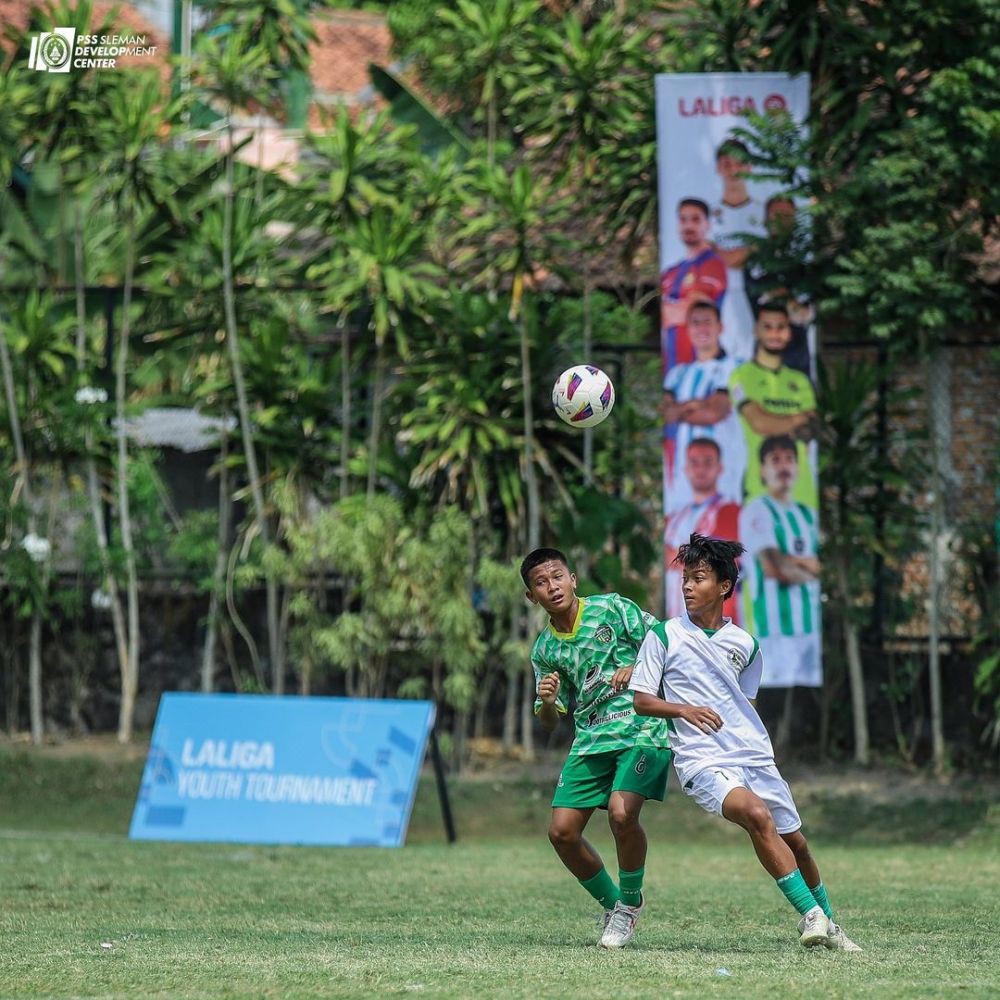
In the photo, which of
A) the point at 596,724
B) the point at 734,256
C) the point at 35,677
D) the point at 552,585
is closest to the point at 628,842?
the point at 596,724

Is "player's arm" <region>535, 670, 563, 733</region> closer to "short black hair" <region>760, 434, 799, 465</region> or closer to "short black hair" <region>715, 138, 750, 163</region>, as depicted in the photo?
"short black hair" <region>760, 434, 799, 465</region>

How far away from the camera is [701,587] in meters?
6.22

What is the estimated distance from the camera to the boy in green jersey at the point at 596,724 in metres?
6.51

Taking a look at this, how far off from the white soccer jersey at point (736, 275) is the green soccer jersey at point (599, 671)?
5.93 metres

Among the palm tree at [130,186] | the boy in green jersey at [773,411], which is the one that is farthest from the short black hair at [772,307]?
the palm tree at [130,186]

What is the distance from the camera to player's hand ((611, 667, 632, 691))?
648cm

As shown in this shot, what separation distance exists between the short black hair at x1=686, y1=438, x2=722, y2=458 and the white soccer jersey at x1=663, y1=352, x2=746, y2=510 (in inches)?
0.6

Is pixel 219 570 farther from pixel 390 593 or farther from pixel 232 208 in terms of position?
pixel 232 208

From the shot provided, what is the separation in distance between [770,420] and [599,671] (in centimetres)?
597

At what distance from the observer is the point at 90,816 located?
42.6 ft

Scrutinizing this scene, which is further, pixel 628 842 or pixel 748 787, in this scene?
pixel 628 842

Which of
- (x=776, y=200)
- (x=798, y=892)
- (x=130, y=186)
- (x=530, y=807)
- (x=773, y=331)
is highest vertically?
(x=130, y=186)

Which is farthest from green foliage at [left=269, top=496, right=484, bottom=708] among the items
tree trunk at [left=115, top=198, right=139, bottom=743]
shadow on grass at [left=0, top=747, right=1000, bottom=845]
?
tree trunk at [left=115, top=198, right=139, bottom=743]

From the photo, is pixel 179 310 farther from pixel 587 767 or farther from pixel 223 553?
pixel 587 767
